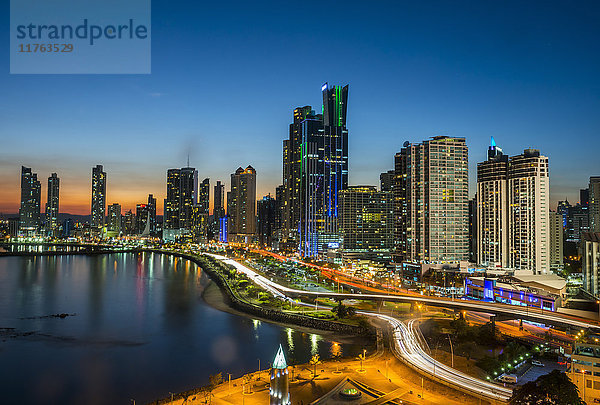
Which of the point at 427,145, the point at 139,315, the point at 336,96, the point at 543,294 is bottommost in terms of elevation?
the point at 139,315

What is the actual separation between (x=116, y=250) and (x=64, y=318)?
2575 inches

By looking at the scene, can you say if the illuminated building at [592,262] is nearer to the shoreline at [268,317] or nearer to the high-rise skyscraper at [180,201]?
the shoreline at [268,317]

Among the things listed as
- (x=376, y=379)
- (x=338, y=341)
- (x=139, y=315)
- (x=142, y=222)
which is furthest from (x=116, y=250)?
(x=376, y=379)

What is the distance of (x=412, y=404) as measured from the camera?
12516mm

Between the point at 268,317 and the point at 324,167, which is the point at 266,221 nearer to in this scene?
the point at 324,167

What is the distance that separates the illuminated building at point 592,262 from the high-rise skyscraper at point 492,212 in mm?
7703

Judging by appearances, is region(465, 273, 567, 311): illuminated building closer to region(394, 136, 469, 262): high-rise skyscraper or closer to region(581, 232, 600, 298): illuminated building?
region(581, 232, 600, 298): illuminated building

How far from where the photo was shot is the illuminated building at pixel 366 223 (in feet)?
194

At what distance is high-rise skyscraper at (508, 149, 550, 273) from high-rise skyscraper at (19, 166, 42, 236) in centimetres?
11857

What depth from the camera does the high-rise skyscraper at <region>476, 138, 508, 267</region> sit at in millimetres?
39344

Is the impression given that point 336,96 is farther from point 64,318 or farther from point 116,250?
point 64,318

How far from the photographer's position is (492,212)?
40.7 m

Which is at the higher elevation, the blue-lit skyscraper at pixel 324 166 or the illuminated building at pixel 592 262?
the blue-lit skyscraper at pixel 324 166

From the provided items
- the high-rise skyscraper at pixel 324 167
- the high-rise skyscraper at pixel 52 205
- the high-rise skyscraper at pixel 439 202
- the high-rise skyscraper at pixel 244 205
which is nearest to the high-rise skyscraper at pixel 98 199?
the high-rise skyscraper at pixel 52 205
